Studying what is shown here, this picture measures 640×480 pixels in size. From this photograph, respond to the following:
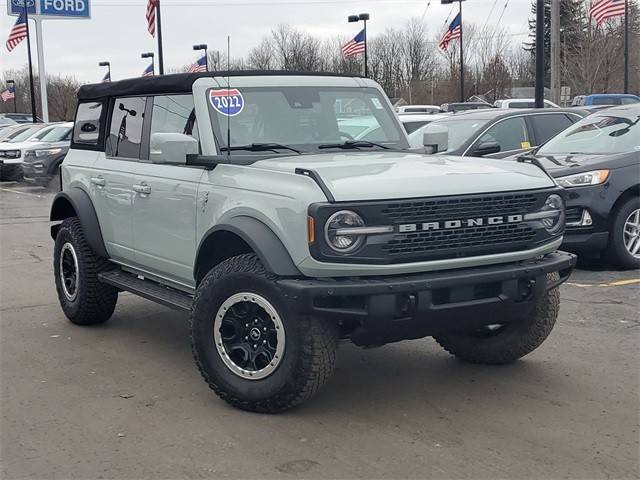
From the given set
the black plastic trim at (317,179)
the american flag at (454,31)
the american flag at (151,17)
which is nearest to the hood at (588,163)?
the black plastic trim at (317,179)

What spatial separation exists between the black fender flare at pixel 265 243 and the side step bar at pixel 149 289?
0.73m

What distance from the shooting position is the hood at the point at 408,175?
13.8 feet

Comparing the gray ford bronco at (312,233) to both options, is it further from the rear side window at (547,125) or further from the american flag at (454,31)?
the american flag at (454,31)

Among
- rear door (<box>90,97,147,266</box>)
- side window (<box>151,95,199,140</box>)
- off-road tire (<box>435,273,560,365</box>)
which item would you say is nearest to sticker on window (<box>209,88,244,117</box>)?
side window (<box>151,95,199,140</box>)

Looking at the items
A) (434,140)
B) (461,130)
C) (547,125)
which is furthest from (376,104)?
(547,125)

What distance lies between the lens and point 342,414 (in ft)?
15.0

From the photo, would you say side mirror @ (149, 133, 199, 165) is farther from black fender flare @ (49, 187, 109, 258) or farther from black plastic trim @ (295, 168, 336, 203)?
black fender flare @ (49, 187, 109, 258)

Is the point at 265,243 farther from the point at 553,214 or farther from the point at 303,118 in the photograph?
the point at 553,214

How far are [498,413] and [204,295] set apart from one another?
177 cm

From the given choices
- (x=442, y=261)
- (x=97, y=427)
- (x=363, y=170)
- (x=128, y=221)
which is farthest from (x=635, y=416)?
(x=128, y=221)

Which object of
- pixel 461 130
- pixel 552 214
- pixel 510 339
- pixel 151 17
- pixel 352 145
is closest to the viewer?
pixel 552 214

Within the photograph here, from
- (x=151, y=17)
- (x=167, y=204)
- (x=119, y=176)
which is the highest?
(x=151, y=17)

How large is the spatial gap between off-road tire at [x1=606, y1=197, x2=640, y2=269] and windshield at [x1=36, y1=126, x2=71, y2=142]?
17256 mm

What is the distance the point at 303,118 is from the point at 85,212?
2.06 m
